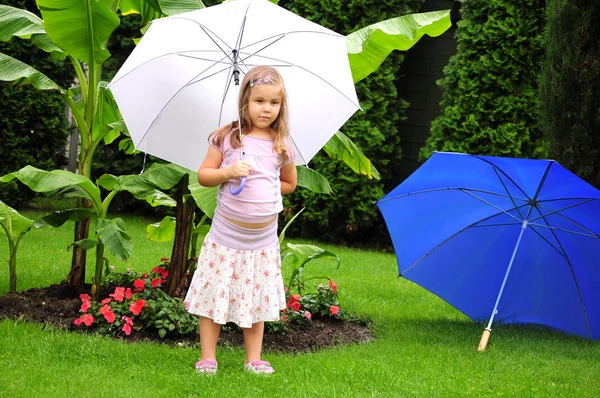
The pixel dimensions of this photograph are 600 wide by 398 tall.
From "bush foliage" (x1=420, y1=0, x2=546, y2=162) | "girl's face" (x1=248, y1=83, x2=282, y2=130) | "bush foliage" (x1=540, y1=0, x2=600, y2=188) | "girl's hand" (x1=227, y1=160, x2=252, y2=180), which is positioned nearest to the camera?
"girl's hand" (x1=227, y1=160, x2=252, y2=180)

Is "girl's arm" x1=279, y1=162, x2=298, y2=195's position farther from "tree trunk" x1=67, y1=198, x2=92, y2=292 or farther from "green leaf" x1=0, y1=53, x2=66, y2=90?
"green leaf" x1=0, y1=53, x2=66, y2=90

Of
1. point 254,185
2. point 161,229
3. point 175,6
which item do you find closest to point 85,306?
point 161,229

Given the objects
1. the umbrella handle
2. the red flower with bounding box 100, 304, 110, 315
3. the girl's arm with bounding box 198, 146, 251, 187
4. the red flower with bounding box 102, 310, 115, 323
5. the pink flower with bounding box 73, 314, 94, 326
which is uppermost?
the girl's arm with bounding box 198, 146, 251, 187

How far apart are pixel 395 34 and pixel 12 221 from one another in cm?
276

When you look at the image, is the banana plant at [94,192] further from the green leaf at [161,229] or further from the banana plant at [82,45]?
the green leaf at [161,229]

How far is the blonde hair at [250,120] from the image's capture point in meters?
3.95

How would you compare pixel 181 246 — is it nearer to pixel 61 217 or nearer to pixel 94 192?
pixel 94 192

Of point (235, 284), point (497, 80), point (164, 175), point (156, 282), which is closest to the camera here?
point (235, 284)

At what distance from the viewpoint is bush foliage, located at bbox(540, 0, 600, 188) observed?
A: 656 cm

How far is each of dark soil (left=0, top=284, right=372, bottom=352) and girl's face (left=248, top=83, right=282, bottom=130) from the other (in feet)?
4.76

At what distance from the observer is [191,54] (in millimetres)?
4148

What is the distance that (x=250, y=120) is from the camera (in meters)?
4.05

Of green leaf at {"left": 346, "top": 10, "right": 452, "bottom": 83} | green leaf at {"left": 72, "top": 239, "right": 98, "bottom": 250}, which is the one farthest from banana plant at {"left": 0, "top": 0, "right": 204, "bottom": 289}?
green leaf at {"left": 346, "top": 10, "right": 452, "bottom": 83}

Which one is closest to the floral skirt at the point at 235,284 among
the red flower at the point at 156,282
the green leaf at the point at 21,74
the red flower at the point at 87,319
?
the red flower at the point at 87,319
